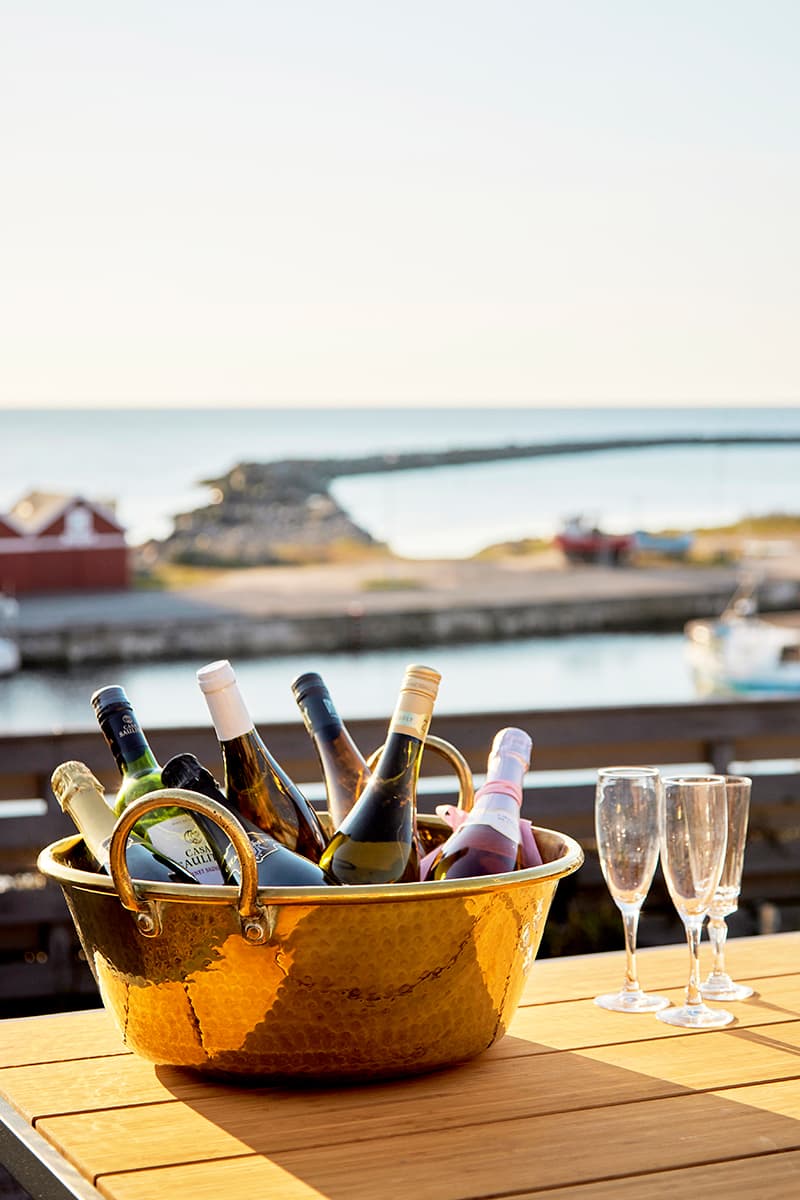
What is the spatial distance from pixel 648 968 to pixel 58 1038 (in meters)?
0.53

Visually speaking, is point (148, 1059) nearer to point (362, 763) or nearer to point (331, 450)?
point (362, 763)

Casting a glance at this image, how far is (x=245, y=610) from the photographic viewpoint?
30.7 meters

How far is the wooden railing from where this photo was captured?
263cm

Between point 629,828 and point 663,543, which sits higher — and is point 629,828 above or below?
above

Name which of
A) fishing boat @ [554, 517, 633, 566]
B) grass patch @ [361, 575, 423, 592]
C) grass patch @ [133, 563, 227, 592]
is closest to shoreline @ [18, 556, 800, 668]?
grass patch @ [361, 575, 423, 592]

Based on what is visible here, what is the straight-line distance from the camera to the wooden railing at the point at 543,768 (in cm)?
263

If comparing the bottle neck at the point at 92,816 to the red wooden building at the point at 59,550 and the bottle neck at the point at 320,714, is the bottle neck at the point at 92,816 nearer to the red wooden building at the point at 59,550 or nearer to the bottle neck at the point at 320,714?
the bottle neck at the point at 320,714

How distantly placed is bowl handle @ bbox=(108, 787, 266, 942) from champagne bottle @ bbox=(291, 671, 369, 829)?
26cm

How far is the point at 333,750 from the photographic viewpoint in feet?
3.92

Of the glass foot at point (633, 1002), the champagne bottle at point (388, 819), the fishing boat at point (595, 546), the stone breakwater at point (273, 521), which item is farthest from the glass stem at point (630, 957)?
the stone breakwater at point (273, 521)

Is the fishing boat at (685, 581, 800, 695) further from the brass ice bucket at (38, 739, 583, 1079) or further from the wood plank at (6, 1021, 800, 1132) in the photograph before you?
the brass ice bucket at (38, 739, 583, 1079)

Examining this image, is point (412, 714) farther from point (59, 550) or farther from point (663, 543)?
point (663, 543)

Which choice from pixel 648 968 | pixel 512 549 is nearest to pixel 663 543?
pixel 512 549

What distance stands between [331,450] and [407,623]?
48520 millimetres
